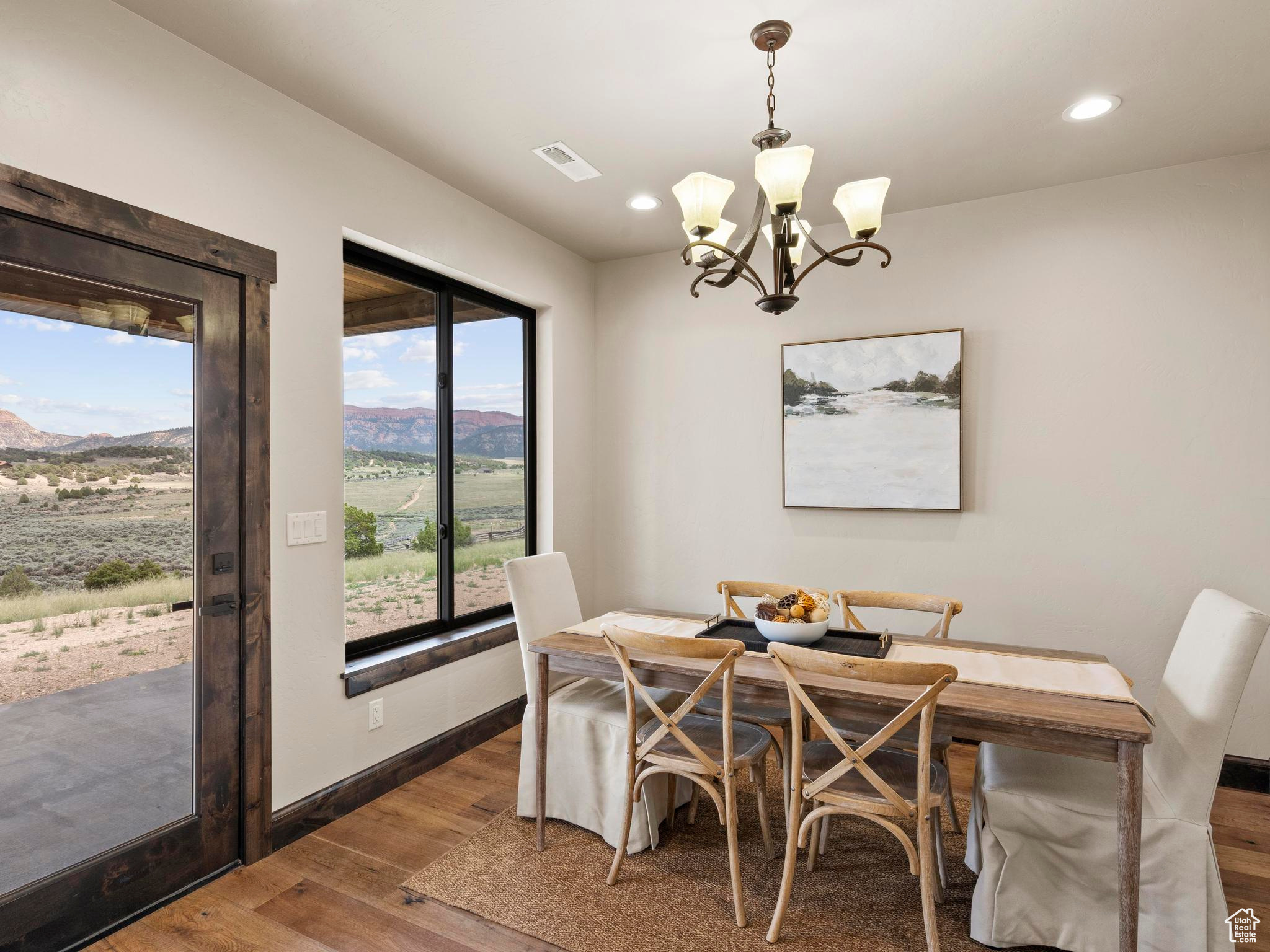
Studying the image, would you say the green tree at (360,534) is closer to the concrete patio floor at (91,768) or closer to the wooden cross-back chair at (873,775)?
the concrete patio floor at (91,768)

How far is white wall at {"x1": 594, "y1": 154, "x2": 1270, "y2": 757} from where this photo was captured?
9.46 feet

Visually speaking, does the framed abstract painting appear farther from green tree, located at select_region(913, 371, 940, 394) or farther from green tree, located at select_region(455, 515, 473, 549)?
green tree, located at select_region(455, 515, 473, 549)

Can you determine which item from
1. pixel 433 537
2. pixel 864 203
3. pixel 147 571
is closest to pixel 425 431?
pixel 433 537

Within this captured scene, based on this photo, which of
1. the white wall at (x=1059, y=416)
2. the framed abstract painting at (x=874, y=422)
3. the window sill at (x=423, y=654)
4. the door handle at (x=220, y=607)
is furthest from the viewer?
the framed abstract painting at (x=874, y=422)

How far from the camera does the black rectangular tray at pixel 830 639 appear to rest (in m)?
2.31

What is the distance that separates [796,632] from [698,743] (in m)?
0.49

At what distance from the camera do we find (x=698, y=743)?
221 cm

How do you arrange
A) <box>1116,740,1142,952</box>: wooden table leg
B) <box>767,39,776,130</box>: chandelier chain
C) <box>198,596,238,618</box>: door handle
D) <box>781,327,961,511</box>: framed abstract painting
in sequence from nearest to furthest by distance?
<box>1116,740,1142,952</box>: wooden table leg < <box>767,39,776,130</box>: chandelier chain < <box>198,596,238,618</box>: door handle < <box>781,327,961,511</box>: framed abstract painting

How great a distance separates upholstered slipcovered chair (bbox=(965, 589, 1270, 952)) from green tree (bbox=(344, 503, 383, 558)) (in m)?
2.46

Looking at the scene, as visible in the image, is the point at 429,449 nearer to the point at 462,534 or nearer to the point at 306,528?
the point at 462,534

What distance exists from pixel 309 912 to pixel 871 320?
3397 mm

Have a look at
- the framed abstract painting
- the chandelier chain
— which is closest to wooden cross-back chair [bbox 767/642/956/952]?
the chandelier chain

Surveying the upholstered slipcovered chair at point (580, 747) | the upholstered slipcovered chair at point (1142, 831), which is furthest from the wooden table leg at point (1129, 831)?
the upholstered slipcovered chair at point (580, 747)

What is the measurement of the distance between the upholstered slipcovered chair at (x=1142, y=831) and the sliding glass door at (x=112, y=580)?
7.76ft
